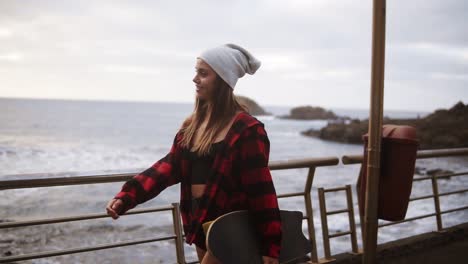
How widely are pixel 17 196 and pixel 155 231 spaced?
40.6 feet

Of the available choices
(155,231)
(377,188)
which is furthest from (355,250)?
(155,231)

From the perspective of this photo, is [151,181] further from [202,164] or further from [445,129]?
[445,129]

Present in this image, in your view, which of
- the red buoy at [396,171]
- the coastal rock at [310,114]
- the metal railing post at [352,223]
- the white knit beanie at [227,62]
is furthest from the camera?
the coastal rock at [310,114]

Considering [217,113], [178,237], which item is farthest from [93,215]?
[217,113]

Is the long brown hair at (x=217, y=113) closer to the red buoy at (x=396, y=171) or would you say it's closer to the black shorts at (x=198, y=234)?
the black shorts at (x=198, y=234)

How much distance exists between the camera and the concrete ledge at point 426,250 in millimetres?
3781

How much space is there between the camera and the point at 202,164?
178 cm

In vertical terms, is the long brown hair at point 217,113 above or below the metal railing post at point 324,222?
above

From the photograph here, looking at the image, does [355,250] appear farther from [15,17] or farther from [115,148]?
[15,17]

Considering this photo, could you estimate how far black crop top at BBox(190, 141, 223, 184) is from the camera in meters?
1.73

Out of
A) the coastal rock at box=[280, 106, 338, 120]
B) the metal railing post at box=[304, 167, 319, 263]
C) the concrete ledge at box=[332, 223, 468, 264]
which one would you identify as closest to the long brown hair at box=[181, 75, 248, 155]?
the metal railing post at box=[304, 167, 319, 263]

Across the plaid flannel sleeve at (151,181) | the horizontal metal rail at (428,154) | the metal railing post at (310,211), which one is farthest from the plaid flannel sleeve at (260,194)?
the horizontal metal rail at (428,154)

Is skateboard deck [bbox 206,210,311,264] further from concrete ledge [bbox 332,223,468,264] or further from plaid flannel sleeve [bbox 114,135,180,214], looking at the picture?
concrete ledge [bbox 332,223,468,264]

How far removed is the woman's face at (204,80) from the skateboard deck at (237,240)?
0.51 metres
